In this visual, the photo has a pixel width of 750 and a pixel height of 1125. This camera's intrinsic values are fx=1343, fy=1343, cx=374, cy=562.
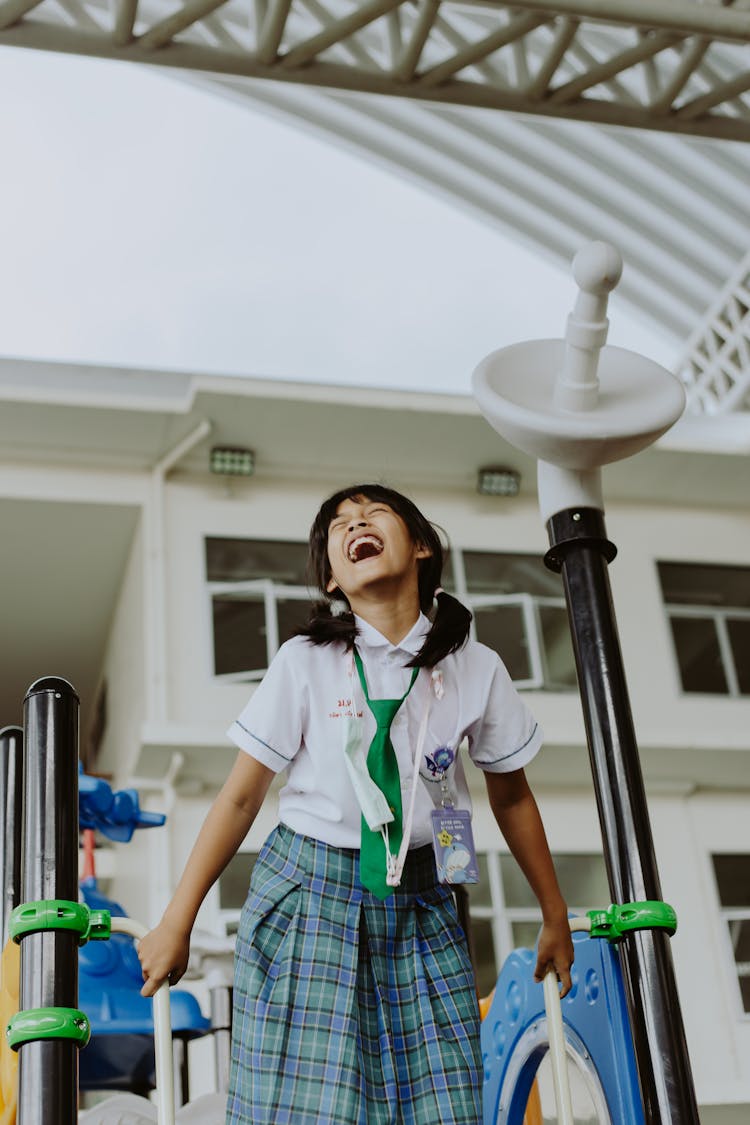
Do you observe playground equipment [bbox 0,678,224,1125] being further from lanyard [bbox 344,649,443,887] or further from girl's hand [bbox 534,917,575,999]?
girl's hand [bbox 534,917,575,999]

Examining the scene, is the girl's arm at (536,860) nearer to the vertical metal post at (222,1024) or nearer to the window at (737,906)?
the vertical metal post at (222,1024)

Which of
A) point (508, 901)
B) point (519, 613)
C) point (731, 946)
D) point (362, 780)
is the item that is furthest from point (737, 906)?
point (362, 780)

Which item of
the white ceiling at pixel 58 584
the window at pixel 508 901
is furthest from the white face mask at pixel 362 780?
the white ceiling at pixel 58 584

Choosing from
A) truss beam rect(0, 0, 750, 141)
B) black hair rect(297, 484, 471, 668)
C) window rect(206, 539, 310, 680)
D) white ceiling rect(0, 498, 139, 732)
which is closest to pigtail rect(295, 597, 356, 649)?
black hair rect(297, 484, 471, 668)

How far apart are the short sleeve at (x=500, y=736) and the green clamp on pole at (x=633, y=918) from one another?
1.00ft

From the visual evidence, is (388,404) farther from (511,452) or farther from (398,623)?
(398,623)

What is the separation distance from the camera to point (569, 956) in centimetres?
227

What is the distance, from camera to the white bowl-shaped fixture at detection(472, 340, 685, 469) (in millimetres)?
2320

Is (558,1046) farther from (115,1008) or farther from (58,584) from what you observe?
(58,584)

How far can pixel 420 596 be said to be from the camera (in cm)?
244

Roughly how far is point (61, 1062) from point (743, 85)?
5.01 meters

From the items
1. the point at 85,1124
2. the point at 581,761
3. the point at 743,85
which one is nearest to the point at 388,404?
the point at 581,761

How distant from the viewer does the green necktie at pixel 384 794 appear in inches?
80.4

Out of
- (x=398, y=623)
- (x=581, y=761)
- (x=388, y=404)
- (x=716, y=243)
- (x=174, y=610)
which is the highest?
(x=716, y=243)
